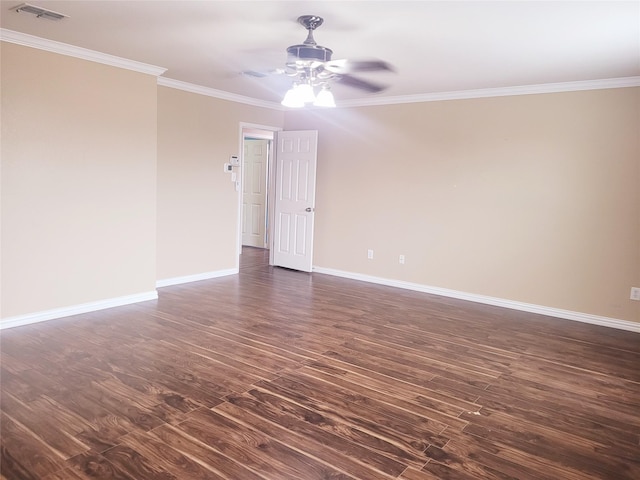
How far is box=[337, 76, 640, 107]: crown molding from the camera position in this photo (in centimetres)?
469

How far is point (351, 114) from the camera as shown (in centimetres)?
668

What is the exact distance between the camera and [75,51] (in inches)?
168

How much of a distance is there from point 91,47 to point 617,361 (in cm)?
543

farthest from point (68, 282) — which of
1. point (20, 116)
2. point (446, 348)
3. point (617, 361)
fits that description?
point (617, 361)

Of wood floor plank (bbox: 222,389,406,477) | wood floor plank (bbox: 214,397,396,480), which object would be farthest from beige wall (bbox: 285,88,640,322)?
wood floor plank (bbox: 214,397,396,480)

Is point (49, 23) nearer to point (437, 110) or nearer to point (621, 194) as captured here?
point (437, 110)

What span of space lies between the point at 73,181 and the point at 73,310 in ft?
4.16

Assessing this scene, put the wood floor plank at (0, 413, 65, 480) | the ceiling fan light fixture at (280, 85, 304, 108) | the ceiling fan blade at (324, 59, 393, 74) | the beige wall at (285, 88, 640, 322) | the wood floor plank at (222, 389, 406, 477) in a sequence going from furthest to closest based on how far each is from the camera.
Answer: the beige wall at (285, 88, 640, 322) → the ceiling fan blade at (324, 59, 393, 74) → the ceiling fan light fixture at (280, 85, 304, 108) → the wood floor plank at (222, 389, 406, 477) → the wood floor plank at (0, 413, 65, 480)

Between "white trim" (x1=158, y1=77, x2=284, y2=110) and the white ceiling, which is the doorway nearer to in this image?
"white trim" (x1=158, y1=77, x2=284, y2=110)

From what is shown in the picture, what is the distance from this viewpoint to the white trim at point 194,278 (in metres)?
5.83

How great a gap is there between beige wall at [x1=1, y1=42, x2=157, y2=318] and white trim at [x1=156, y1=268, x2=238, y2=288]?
58 cm

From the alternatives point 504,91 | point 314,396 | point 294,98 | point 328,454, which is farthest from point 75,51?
point 504,91

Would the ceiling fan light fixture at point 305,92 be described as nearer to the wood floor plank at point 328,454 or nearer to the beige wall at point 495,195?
the wood floor plank at point 328,454

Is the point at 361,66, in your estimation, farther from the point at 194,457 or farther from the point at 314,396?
the point at 194,457
